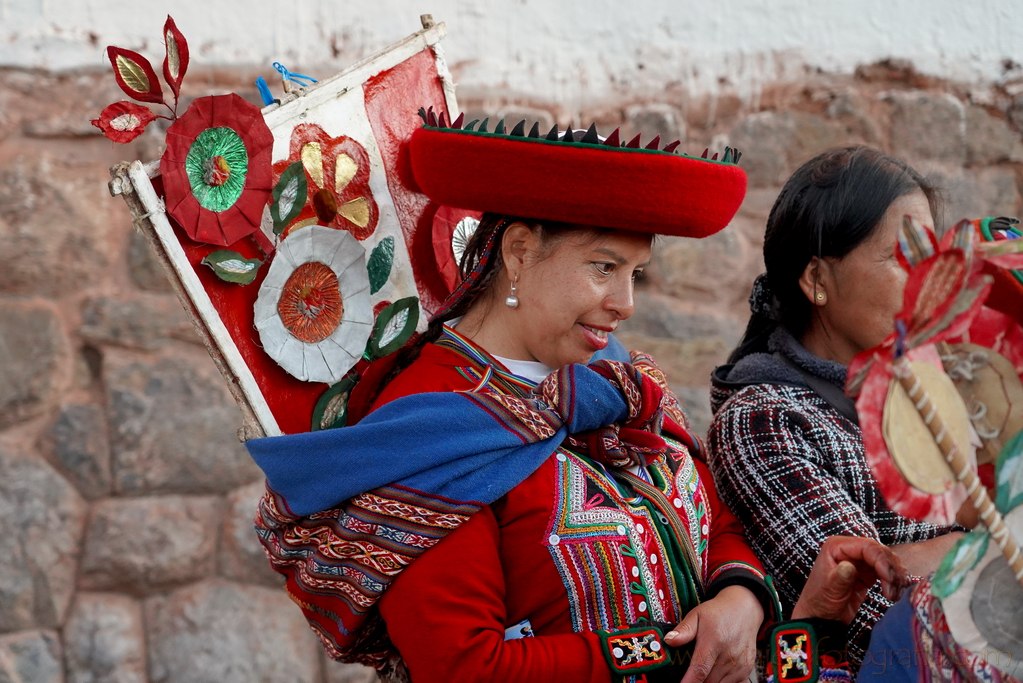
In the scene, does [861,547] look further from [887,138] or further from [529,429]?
[887,138]

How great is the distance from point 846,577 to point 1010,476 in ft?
2.13

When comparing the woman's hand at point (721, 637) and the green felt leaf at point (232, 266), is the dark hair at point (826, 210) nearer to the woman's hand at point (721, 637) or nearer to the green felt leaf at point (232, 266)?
the woman's hand at point (721, 637)

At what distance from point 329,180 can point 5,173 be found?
1294 mm

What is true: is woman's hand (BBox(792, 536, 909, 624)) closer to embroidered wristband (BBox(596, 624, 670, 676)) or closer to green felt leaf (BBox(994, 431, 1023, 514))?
embroidered wristband (BBox(596, 624, 670, 676))

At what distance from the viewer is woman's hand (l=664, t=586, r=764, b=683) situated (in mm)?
1804

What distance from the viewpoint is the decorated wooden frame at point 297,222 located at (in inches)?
69.9

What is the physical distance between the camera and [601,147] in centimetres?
179

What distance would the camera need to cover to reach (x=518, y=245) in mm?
1960

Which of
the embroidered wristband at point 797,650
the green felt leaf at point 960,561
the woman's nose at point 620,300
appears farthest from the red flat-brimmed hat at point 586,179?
the green felt leaf at point 960,561

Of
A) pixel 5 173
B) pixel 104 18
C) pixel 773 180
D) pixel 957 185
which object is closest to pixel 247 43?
pixel 104 18

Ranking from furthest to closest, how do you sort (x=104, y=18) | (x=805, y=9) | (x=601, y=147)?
(x=805, y=9) → (x=104, y=18) → (x=601, y=147)

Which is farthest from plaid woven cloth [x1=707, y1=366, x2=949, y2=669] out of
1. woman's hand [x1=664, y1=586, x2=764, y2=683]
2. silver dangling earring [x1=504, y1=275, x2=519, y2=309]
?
silver dangling earring [x1=504, y1=275, x2=519, y2=309]

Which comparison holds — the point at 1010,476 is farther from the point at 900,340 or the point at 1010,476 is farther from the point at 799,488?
the point at 799,488

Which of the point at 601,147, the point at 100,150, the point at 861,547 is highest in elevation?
the point at 601,147
